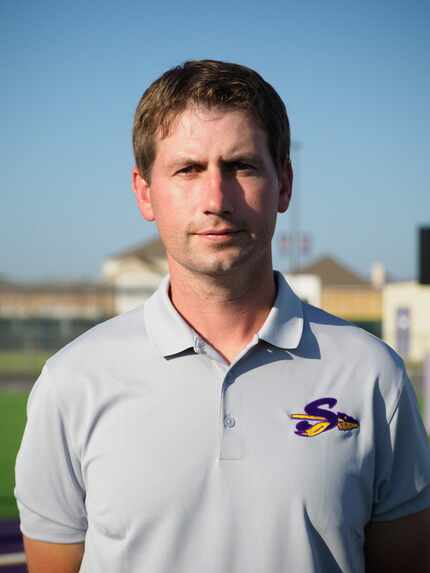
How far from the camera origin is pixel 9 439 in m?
13.9

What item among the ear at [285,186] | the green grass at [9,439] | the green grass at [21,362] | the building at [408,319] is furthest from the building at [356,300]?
the ear at [285,186]

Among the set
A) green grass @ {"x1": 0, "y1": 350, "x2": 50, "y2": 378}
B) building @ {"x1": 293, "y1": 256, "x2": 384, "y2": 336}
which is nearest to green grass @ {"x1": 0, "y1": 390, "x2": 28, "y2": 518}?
green grass @ {"x1": 0, "y1": 350, "x2": 50, "y2": 378}

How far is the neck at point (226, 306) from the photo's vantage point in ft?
6.84

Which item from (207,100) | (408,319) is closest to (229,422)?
(207,100)

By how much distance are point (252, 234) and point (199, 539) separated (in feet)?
2.38

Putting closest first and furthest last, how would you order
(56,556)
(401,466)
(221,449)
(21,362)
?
(221,449) → (401,466) → (56,556) → (21,362)

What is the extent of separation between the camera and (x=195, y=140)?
1995mm

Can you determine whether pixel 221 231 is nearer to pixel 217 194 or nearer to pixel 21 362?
pixel 217 194

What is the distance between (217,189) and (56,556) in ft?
3.42

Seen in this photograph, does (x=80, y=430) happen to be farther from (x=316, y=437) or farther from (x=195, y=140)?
(x=195, y=140)

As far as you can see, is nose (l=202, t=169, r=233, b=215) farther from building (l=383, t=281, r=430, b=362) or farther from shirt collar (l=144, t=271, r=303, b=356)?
building (l=383, t=281, r=430, b=362)

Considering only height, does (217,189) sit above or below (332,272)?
above

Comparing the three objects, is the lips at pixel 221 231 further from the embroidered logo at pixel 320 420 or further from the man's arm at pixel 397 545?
the man's arm at pixel 397 545

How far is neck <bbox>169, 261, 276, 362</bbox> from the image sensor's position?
2.08 meters
